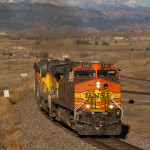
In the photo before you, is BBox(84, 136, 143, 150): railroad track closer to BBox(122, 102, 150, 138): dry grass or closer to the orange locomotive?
the orange locomotive

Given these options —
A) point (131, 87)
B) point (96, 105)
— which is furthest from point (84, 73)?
point (131, 87)

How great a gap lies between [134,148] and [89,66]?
14.9 feet

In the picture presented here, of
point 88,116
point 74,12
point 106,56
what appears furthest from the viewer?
point 106,56

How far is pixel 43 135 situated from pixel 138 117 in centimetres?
838

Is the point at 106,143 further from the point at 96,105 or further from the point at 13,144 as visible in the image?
the point at 13,144

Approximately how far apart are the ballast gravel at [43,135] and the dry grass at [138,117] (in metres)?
4.02

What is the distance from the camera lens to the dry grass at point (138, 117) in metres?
17.1

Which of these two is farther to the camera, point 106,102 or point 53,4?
point 53,4

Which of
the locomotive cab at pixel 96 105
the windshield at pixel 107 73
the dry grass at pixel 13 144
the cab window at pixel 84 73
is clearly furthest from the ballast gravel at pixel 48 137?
the windshield at pixel 107 73

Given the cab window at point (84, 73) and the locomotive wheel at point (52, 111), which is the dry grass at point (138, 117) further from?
the locomotive wheel at point (52, 111)

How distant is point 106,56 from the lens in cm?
10144

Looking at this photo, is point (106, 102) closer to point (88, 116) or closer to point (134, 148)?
point (88, 116)

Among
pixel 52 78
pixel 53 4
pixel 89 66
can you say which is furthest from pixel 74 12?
pixel 89 66

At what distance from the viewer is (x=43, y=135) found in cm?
1581
